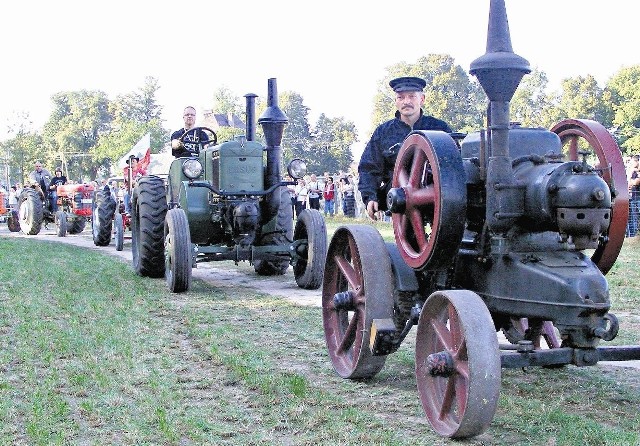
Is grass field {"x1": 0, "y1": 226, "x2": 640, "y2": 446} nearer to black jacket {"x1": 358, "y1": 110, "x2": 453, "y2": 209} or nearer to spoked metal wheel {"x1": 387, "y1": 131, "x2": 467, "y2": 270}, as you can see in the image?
spoked metal wheel {"x1": 387, "y1": 131, "x2": 467, "y2": 270}

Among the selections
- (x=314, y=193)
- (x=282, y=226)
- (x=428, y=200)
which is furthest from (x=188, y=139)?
(x=314, y=193)

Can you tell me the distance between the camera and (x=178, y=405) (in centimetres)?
454

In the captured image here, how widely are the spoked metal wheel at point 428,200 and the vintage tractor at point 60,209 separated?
59.8ft

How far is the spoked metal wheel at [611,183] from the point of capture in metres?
4.34

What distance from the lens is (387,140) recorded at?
5.52m

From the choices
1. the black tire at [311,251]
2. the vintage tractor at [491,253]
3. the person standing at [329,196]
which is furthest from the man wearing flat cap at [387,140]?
the person standing at [329,196]

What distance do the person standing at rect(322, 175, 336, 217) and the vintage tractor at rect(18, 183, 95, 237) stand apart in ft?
30.9

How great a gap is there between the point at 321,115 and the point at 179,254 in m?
86.5

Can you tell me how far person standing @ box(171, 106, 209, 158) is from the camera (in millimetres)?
11539

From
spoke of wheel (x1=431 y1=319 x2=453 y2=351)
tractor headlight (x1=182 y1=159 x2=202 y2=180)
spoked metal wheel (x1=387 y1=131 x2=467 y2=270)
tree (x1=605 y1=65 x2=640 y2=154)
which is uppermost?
tree (x1=605 y1=65 x2=640 y2=154)

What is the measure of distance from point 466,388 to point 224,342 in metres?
3.03

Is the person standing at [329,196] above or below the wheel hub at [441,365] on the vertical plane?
above

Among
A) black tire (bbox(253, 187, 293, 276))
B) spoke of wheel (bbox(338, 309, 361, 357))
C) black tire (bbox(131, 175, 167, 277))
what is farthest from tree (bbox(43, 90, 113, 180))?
spoke of wheel (bbox(338, 309, 361, 357))

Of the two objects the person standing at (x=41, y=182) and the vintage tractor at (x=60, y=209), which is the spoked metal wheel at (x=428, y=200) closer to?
the vintage tractor at (x=60, y=209)
